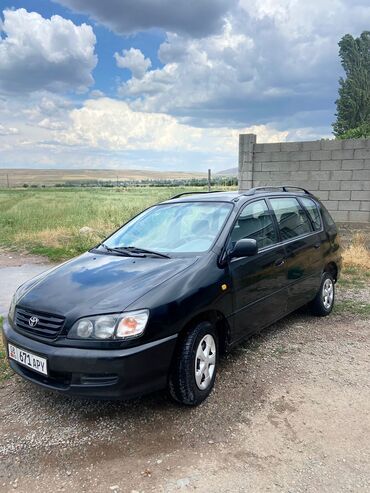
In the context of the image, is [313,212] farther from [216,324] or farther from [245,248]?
[216,324]

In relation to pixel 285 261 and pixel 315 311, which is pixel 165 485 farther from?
pixel 315 311

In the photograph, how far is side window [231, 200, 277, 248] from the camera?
12.6 ft

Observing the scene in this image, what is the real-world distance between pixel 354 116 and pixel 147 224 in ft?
109

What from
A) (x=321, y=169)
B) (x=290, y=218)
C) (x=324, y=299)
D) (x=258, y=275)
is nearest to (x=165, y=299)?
(x=258, y=275)

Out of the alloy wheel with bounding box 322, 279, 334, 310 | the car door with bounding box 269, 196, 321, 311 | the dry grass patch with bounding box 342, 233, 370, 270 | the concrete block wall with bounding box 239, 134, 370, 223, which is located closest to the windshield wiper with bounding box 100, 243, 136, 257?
the car door with bounding box 269, 196, 321, 311

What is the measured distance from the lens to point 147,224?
4336 mm

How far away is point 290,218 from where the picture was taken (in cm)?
469

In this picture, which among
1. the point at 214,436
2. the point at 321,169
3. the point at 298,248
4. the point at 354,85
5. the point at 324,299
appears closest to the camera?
the point at 214,436

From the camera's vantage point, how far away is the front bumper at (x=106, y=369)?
2.65 meters

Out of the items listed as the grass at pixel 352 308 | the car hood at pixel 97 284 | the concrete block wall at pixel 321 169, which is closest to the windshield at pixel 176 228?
the car hood at pixel 97 284

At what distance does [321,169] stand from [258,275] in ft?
21.1

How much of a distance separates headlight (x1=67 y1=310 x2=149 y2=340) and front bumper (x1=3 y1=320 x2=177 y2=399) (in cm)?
9

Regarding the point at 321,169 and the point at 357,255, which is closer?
the point at 357,255

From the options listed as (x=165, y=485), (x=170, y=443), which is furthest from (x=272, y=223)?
(x=165, y=485)
